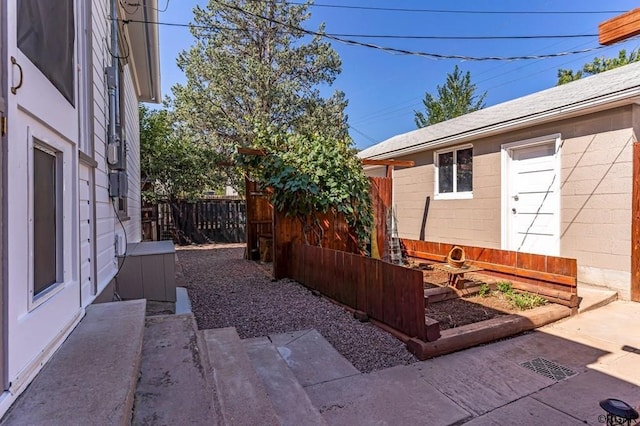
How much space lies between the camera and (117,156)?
3930mm

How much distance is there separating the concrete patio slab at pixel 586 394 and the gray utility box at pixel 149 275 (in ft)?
11.9

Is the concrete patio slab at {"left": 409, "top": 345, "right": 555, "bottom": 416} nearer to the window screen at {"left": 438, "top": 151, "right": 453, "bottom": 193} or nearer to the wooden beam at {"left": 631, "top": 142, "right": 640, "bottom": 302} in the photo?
the wooden beam at {"left": 631, "top": 142, "right": 640, "bottom": 302}

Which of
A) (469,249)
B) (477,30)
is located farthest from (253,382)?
(477,30)

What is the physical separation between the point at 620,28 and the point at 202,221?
11427mm

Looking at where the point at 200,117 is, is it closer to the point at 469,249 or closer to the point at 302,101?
the point at 302,101

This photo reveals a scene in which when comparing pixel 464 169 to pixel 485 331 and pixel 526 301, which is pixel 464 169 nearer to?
pixel 526 301

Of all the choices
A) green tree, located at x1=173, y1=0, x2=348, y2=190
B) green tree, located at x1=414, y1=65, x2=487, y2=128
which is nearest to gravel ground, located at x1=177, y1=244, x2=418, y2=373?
green tree, located at x1=173, y1=0, x2=348, y2=190

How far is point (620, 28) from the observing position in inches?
104

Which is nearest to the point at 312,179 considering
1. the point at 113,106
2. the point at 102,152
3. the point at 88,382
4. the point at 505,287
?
the point at 113,106

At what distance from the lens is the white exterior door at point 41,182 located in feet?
4.75

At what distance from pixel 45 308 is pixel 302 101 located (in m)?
13.8

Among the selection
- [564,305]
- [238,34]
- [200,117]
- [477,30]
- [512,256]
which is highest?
A: [238,34]

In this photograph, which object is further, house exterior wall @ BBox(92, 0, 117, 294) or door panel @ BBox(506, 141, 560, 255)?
door panel @ BBox(506, 141, 560, 255)

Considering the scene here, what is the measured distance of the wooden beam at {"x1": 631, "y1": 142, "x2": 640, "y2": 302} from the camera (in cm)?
447
